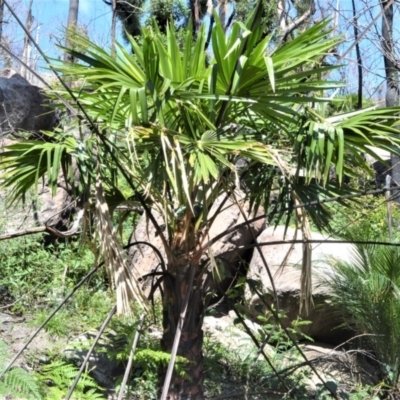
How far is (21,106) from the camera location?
9.02 metres

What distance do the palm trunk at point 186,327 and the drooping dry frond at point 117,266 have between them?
1.81ft

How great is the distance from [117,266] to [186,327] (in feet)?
2.88

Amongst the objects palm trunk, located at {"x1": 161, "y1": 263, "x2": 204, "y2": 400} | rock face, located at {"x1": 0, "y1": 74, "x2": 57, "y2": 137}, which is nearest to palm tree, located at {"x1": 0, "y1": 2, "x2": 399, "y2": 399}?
palm trunk, located at {"x1": 161, "y1": 263, "x2": 204, "y2": 400}

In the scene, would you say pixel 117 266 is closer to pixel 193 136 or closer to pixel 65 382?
pixel 193 136

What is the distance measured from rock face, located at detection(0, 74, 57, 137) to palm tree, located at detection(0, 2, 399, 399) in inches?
202

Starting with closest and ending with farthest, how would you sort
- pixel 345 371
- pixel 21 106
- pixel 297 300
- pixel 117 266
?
1. pixel 117 266
2. pixel 345 371
3. pixel 297 300
4. pixel 21 106

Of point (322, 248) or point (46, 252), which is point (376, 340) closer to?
point (322, 248)

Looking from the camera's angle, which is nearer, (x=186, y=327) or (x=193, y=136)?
(x=193, y=136)

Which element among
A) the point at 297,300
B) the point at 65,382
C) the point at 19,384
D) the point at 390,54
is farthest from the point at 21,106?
the point at 19,384

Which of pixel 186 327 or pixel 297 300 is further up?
pixel 186 327

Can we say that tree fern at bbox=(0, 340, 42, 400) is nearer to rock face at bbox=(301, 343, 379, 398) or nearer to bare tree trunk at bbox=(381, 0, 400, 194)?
rock face at bbox=(301, 343, 379, 398)

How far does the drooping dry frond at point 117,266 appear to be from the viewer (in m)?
3.08

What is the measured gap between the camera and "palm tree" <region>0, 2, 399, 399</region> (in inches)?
127

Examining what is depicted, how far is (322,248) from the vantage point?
21.2 feet
